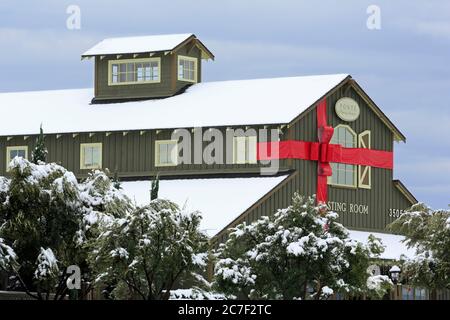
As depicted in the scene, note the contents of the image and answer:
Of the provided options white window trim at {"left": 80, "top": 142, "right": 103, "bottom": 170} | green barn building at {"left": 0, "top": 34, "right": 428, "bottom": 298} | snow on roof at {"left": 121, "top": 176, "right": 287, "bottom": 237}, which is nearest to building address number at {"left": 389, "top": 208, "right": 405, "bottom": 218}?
green barn building at {"left": 0, "top": 34, "right": 428, "bottom": 298}

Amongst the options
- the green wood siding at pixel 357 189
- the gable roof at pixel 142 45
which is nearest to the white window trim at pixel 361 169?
the green wood siding at pixel 357 189

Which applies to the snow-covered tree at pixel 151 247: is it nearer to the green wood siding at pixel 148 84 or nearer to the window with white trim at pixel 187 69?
the green wood siding at pixel 148 84

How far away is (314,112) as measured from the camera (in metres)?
70.1

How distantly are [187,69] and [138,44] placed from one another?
301 centimetres

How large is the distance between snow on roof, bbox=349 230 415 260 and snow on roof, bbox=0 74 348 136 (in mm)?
6704

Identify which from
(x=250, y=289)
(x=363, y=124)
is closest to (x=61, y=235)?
(x=250, y=289)

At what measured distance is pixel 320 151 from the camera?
70.2 metres

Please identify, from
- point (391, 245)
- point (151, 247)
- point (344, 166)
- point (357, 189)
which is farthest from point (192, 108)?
point (151, 247)

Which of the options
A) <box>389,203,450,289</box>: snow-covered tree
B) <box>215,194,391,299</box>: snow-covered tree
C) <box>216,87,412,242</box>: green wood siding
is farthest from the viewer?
<box>216,87,412,242</box>: green wood siding

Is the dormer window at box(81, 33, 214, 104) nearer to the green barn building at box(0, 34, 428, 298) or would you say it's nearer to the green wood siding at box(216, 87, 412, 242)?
the green barn building at box(0, 34, 428, 298)

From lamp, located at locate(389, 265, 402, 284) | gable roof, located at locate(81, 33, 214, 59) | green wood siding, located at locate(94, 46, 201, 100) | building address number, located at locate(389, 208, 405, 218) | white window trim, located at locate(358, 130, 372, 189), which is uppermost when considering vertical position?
gable roof, located at locate(81, 33, 214, 59)

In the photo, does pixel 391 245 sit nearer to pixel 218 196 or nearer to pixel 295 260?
pixel 218 196

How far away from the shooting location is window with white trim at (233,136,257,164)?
69.6 meters
